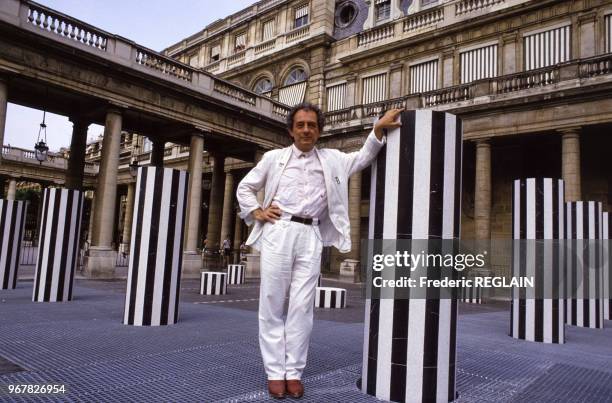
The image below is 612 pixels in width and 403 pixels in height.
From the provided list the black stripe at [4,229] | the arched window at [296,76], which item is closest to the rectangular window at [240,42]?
the arched window at [296,76]

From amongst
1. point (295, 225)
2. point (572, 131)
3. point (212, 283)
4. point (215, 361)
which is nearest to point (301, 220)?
point (295, 225)

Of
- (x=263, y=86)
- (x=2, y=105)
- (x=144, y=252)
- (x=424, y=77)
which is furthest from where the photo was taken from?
(x=263, y=86)

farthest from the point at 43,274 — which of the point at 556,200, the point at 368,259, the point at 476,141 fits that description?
the point at 476,141

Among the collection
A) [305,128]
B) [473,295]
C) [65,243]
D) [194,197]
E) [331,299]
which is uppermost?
[194,197]

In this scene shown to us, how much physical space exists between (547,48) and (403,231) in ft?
50.5

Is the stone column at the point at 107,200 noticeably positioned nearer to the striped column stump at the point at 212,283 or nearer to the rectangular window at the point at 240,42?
the striped column stump at the point at 212,283

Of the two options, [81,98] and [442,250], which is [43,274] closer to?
[442,250]

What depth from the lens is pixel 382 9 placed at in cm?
2000

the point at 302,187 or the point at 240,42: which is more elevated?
the point at 240,42

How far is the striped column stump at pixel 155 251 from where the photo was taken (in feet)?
18.4

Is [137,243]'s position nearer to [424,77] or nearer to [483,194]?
[483,194]

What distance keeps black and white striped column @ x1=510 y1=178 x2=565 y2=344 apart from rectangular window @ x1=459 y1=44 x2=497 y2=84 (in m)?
11.9

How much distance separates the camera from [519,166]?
55.9 ft

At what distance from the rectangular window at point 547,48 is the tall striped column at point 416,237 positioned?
14.4m
